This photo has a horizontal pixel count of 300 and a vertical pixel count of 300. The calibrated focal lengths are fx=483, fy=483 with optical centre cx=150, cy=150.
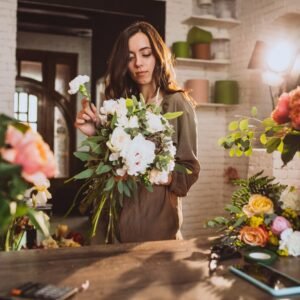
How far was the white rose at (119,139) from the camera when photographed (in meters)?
1.40

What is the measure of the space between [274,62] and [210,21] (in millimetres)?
1272

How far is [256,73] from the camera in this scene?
15.2 feet

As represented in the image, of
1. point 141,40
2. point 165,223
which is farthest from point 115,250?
point 141,40

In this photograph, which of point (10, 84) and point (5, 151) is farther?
point (10, 84)

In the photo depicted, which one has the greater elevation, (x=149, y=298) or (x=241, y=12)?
(x=241, y=12)

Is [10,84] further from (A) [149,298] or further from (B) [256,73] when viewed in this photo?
(A) [149,298]

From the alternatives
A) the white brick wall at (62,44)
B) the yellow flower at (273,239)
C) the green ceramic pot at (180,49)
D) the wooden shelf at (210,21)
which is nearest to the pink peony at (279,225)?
the yellow flower at (273,239)

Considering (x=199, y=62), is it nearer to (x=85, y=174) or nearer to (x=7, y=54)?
(x=7, y=54)

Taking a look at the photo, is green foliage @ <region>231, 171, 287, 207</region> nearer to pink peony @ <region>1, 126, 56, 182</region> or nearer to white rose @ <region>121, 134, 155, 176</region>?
white rose @ <region>121, 134, 155, 176</region>

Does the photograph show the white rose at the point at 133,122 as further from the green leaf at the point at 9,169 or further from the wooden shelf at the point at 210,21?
the wooden shelf at the point at 210,21

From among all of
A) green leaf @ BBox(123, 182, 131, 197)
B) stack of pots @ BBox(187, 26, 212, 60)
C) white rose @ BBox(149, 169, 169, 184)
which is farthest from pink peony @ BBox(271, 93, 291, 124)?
stack of pots @ BBox(187, 26, 212, 60)

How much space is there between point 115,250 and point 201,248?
270 mm

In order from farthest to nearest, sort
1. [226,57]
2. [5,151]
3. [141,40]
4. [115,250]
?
1. [226,57]
2. [141,40]
3. [115,250]
4. [5,151]

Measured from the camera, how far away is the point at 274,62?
149 inches
